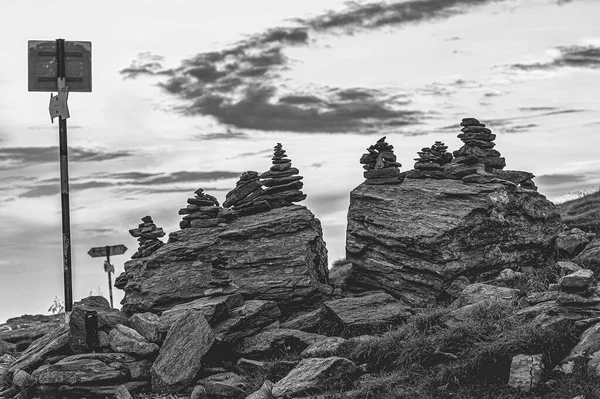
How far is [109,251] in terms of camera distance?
103 feet

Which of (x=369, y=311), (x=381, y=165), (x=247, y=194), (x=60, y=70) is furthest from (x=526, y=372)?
(x=60, y=70)

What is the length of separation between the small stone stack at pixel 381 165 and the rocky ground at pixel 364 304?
0.06 meters

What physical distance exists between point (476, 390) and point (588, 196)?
104ft

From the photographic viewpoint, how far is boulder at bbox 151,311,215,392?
1897cm

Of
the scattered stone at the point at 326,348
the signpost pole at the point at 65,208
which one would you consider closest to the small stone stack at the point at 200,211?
the signpost pole at the point at 65,208

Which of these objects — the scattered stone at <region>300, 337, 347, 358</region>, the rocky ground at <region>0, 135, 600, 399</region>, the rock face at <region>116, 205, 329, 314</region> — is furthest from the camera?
the rock face at <region>116, 205, 329, 314</region>

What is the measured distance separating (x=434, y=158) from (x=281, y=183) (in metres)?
5.58

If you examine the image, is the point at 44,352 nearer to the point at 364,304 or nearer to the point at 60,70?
the point at 60,70

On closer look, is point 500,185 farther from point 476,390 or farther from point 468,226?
point 476,390

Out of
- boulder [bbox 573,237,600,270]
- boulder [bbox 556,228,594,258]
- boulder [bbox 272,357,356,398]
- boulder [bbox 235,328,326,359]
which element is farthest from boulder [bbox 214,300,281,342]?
boulder [bbox 556,228,594,258]

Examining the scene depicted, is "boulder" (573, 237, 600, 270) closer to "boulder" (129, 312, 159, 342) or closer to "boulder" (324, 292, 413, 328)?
"boulder" (324, 292, 413, 328)

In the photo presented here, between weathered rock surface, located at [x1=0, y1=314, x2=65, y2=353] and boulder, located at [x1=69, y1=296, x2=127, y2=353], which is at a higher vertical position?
boulder, located at [x1=69, y1=296, x2=127, y2=353]

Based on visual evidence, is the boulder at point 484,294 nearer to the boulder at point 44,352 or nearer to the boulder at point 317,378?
the boulder at point 317,378

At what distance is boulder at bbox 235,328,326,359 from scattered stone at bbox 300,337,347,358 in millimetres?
762
